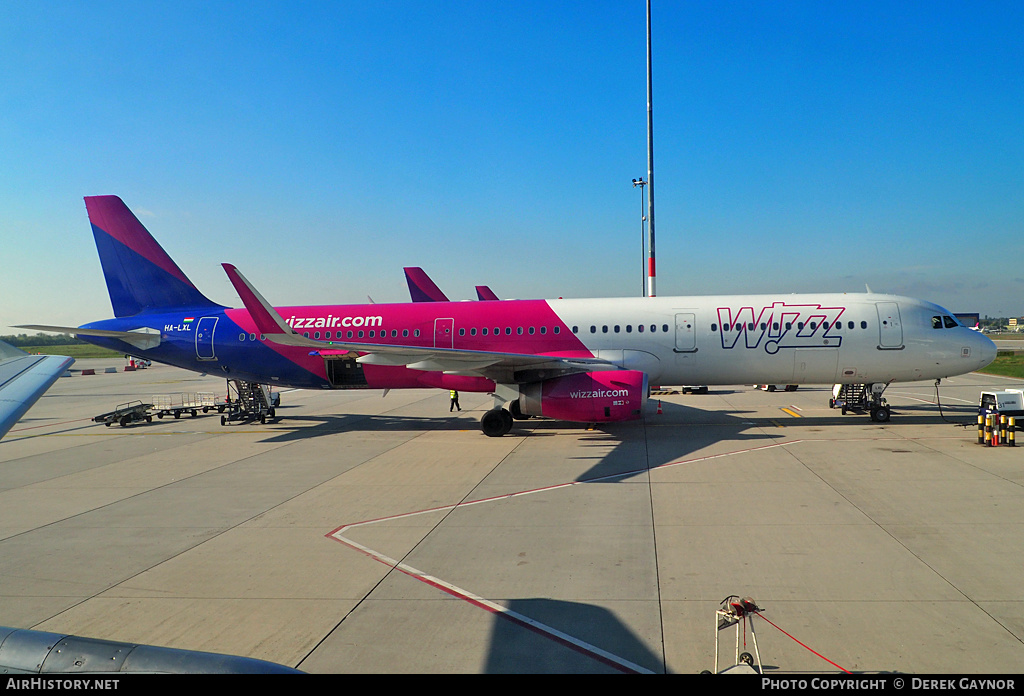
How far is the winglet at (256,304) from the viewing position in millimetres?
14680

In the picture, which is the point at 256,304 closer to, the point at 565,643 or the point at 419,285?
the point at 565,643

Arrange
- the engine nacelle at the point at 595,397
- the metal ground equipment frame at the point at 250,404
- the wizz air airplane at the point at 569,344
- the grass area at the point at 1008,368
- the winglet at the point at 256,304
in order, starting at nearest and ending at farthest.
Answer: the winglet at the point at 256,304, the engine nacelle at the point at 595,397, the wizz air airplane at the point at 569,344, the metal ground equipment frame at the point at 250,404, the grass area at the point at 1008,368

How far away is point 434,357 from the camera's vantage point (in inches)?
635

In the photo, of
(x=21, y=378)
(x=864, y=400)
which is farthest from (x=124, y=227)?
(x=864, y=400)

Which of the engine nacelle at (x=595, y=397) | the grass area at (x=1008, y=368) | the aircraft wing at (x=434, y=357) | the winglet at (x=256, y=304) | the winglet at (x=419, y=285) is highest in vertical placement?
the winglet at (x=419, y=285)

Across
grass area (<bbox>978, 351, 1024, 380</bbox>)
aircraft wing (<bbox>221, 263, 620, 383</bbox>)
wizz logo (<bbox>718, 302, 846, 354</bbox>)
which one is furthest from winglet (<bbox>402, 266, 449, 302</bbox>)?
grass area (<bbox>978, 351, 1024, 380</bbox>)

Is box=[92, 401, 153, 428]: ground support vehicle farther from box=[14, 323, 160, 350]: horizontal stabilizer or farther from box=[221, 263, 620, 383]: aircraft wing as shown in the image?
box=[221, 263, 620, 383]: aircraft wing

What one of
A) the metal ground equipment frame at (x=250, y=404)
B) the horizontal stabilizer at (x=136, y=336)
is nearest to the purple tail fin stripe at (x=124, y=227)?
the horizontal stabilizer at (x=136, y=336)

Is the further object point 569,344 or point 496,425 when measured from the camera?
point 569,344

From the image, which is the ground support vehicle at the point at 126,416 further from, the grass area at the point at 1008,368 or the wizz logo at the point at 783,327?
the grass area at the point at 1008,368

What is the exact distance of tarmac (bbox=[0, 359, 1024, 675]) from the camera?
18.1ft

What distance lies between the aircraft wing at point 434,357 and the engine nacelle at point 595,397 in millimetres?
679

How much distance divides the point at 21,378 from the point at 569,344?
14383 mm
